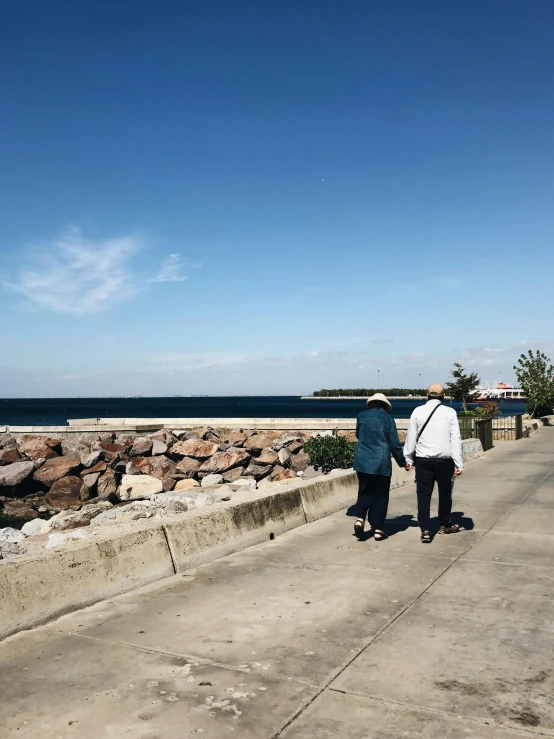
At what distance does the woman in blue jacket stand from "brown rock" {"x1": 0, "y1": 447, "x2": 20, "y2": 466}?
22355 mm

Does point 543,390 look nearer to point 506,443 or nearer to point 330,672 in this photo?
point 506,443

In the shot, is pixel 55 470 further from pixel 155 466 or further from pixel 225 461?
pixel 225 461

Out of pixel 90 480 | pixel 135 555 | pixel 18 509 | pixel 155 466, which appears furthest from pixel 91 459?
pixel 135 555

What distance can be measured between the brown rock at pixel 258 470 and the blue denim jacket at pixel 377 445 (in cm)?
1693

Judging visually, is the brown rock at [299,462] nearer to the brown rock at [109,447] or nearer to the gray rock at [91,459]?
the gray rock at [91,459]

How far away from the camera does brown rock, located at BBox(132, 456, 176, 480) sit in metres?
26.0

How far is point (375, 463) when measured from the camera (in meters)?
7.71

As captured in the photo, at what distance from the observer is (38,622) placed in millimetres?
4941

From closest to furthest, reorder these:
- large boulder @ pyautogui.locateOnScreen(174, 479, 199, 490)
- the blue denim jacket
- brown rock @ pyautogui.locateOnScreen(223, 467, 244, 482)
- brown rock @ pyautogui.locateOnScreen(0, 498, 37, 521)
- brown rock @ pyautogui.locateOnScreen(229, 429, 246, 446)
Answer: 1. the blue denim jacket
2. brown rock @ pyautogui.locateOnScreen(0, 498, 37, 521)
3. large boulder @ pyautogui.locateOnScreen(174, 479, 199, 490)
4. brown rock @ pyautogui.locateOnScreen(223, 467, 244, 482)
5. brown rock @ pyautogui.locateOnScreen(229, 429, 246, 446)

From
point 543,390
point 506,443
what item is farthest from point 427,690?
point 543,390

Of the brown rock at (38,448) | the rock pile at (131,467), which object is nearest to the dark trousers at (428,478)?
the rock pile at (131,467)

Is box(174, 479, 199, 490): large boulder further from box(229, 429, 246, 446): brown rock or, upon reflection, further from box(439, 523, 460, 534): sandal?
box(439, 523, 460, 534): sandal

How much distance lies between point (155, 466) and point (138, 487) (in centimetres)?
421

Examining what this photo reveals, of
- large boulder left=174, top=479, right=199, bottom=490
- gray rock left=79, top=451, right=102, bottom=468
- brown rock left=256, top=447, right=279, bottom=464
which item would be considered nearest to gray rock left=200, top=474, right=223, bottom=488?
large boulder left=174, top=479, right=199, bottom=490
